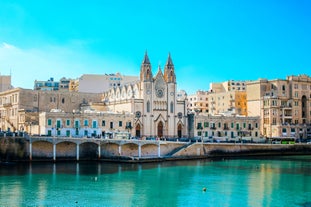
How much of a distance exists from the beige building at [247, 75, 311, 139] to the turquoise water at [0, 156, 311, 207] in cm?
3813

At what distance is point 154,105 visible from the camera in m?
115

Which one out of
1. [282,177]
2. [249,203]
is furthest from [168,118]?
[249,203]

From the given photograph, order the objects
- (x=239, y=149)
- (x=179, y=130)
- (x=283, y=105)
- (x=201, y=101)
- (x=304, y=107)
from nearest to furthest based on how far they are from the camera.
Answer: (x=239, y=149) → (x=179, y=130) → (x=283, y=105) → (x=304, y=107) → (x=201, y=101)

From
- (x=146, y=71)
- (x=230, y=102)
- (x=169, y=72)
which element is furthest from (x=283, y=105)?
(x=146, y=71)

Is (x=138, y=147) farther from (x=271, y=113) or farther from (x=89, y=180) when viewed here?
(x=271, y=113)

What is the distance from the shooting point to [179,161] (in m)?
94.5

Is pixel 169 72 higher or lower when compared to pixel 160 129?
higher

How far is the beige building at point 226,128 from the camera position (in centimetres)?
12000

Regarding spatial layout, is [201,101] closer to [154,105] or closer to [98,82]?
[98,82]

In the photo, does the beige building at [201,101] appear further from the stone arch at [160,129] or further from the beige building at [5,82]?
the beige building at [5,82]

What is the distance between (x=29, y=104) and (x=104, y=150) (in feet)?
107

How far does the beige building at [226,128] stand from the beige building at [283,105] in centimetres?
366

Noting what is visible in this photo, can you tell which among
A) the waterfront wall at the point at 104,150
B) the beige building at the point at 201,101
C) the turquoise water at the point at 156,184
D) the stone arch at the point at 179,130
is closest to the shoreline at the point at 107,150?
the waterfront wall at the point at 104,150

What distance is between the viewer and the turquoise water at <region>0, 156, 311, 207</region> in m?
54.4
